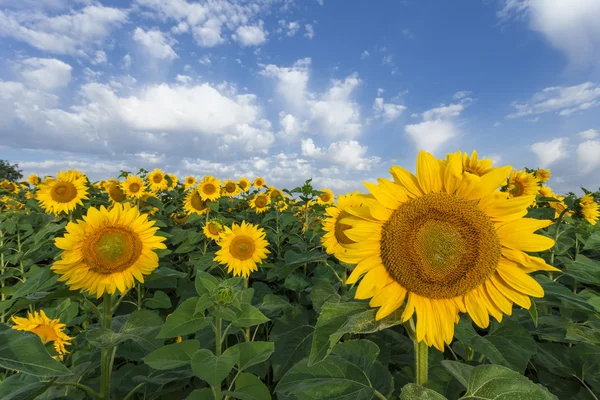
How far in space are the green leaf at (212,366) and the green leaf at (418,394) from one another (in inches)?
30.9

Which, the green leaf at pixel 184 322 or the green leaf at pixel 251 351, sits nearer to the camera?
the green leaf at pixel 184 322

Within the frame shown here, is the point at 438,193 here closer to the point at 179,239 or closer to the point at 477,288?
the point at 477,288

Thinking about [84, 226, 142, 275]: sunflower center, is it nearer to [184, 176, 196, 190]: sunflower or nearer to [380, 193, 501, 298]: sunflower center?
[380, 193, 501, 298]: sunflower center

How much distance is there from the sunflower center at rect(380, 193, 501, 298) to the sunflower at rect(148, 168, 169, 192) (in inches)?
340

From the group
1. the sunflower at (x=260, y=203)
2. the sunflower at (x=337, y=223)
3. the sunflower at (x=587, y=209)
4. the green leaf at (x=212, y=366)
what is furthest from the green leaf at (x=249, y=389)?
the sunflower at (x=260, y=203)

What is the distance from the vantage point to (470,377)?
4.42 ft

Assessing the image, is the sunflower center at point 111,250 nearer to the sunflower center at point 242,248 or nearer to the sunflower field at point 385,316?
the sunflower field at point 385,316

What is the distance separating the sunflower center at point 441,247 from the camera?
147 centimetres

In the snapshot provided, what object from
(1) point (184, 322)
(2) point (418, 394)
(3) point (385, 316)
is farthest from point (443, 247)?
(1) point (184, 322)

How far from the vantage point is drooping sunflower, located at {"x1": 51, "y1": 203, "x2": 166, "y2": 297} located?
2721 mm

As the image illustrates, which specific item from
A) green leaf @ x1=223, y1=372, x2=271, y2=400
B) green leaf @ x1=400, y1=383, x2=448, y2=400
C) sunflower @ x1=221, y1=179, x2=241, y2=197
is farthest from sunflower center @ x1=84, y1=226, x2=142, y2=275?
sunflower @ x1=221, y1=179, x2=241, y2=197

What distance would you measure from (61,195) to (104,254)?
412 cm

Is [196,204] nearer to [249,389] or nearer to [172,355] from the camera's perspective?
[172,355]

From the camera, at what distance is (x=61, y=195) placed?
5.96m
